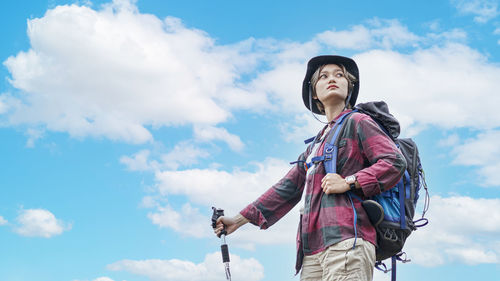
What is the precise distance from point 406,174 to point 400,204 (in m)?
0.35

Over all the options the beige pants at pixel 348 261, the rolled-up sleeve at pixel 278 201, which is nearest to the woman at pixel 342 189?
the beige pants at pixel 348 261

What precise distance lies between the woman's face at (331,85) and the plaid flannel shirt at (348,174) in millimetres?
433

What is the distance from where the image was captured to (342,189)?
4809 millimetres

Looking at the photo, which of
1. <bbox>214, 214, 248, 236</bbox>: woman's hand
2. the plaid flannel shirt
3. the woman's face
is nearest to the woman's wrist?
<bbox>214, 214, 248, 236</bbox>: woman's hand

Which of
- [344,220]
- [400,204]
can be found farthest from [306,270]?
[400,204]

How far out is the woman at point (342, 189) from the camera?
4.70 meters

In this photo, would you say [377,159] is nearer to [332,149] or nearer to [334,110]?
[332,149]

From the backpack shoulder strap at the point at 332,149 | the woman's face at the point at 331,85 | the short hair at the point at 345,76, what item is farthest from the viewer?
the short hair at the point at 345,76

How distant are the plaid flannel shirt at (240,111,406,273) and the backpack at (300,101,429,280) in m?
0.09

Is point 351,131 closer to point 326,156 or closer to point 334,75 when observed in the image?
point 326,156

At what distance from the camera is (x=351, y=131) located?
5.20 meters

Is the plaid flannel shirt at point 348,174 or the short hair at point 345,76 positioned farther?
the short hair at point 345,76

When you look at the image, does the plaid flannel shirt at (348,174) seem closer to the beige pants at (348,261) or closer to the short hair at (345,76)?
the beige pants at (348,261)

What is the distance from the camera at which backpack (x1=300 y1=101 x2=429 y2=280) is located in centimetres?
492
